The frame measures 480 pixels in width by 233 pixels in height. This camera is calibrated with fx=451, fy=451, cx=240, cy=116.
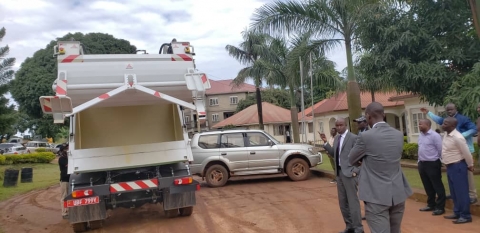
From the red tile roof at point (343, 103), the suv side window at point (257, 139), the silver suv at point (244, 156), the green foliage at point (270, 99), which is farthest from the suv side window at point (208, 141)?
the green foliage at point (270, 99)

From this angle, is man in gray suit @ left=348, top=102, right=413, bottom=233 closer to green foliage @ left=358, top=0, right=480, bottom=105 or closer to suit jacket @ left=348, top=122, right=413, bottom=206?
suit jacket @ left=348, top=122, right=413, bottom=206

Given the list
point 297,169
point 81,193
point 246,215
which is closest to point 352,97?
point 297,169

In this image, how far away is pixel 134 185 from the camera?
8273 mm

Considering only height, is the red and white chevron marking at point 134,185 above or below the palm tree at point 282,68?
below

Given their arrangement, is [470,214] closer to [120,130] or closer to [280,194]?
[280,194]

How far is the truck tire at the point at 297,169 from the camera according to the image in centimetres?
1380

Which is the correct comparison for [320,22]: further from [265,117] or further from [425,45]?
[265,117]

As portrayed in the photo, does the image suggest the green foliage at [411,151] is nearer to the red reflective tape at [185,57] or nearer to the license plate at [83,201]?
the red reflective tape at [185,57]

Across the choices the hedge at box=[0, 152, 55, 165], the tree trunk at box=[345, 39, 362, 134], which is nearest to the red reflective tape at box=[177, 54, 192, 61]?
the tree trunk at box=[345, 39, 362, 134]

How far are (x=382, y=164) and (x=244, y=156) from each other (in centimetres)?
905

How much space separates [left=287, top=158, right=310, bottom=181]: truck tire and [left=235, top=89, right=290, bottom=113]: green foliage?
40.9 m

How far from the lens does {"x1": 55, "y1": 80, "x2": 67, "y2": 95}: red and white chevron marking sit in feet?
24.3

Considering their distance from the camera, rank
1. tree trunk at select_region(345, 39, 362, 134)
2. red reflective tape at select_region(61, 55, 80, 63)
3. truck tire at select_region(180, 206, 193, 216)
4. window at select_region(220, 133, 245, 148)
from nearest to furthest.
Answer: red reflective tape at select_region(61, 55, 80, 63), truck tire at select_region(180, 206, 193, 216), window at select_region(220, 133, 245, 148), tree trunk at select_region(345, 39, 362, 134)

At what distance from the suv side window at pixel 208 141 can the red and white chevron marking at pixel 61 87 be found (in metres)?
6.48
